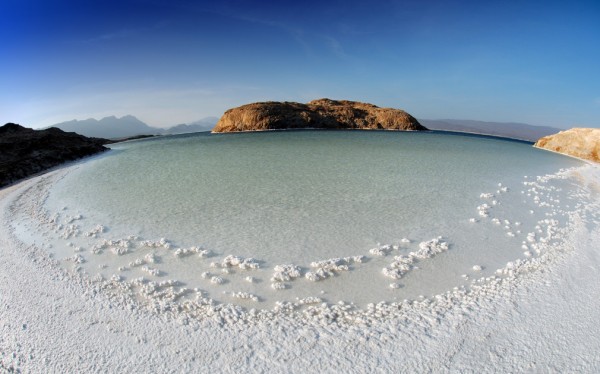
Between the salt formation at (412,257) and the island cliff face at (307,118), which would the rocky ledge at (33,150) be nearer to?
the salt formation at (412,257)

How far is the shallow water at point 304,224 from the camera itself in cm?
630

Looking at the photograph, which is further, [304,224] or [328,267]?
[304,224]

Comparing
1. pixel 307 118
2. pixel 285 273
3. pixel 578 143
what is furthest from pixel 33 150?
pixel 307 118

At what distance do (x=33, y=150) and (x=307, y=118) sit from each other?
51707mm

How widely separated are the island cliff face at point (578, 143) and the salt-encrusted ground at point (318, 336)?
2860 cm

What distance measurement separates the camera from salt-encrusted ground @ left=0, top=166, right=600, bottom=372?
13.7ft

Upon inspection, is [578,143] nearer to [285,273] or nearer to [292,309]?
[285,273]

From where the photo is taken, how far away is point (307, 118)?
68.6 metres

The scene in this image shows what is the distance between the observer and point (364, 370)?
4.04 meters

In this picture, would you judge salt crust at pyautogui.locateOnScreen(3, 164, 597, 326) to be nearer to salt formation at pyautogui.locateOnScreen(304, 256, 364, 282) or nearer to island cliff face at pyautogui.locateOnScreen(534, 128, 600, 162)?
salt formation at pyautogui.locateOnScreen(304, 256, 364, 282)

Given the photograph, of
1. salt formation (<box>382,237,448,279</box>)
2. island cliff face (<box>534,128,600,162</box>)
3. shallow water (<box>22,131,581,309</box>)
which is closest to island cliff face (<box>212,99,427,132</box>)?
island cliff face (<box>534,128,600,162</box>)

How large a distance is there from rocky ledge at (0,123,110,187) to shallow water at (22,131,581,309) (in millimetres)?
4410

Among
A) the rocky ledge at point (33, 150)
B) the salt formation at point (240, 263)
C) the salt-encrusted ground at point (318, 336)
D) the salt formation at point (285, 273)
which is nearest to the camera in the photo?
the salt-encrusted ground at point (318, 336)

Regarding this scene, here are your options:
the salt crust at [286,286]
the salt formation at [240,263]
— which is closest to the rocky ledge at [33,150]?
the salt crust at [286,286]
